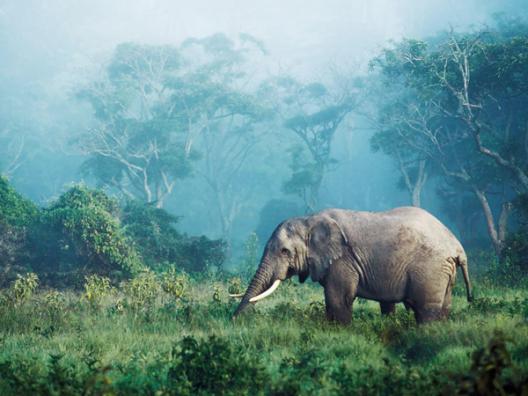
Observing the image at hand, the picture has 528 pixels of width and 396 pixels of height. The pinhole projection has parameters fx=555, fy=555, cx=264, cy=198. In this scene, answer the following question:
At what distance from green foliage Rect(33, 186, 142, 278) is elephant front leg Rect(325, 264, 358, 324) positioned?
9.15 metres

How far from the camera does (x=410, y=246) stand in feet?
25.8

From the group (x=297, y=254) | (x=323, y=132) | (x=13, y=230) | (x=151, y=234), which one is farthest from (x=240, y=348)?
(x=323, y=132)

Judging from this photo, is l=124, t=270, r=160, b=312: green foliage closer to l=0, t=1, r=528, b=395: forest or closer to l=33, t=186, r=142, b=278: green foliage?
l=0, t=1, r=528, b=395: forest

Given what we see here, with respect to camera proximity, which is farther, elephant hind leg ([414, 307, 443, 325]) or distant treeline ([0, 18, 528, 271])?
distant treeline ([0, 18, 528, 271])

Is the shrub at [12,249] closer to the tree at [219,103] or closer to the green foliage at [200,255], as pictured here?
the green foliage at [200,255]

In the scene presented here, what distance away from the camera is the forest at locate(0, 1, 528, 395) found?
5371mm

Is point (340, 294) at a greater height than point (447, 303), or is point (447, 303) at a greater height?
point (340, 294)

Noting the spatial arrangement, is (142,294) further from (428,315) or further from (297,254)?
(428,315)

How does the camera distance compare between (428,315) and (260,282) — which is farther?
(260,282)

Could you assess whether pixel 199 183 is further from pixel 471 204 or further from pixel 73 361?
pixel 73 361

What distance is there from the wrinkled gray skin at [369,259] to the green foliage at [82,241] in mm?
8537

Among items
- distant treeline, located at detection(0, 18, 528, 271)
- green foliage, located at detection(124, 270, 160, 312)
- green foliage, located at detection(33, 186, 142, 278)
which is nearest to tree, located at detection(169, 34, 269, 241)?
distant treeline, located at detection(0, 18, 528, 271)

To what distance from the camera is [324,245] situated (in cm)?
823

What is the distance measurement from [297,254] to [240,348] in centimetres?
270
